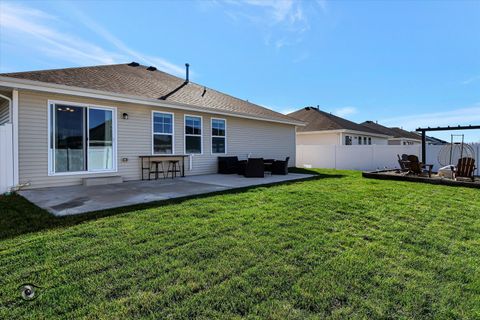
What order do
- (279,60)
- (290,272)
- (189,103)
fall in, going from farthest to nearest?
(279,60)
(189,103)
(290,272)

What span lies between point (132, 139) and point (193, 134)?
8.22ft

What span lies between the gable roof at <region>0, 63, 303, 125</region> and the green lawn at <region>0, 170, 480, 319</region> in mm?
4393

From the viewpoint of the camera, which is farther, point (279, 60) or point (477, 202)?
point (279, 60)

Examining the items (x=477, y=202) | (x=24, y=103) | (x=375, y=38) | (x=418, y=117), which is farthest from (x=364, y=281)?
(x=418, y=117)

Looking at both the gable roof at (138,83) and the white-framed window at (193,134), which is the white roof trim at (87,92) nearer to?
the gable roof at (138,83)

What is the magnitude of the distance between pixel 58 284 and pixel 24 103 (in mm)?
6564

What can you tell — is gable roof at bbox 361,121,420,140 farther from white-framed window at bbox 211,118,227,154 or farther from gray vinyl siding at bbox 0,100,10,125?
gray vinyl siding at bbox 0,100,10,125

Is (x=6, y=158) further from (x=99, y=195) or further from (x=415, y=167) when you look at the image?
(x=415, y=167)

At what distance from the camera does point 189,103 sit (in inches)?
399

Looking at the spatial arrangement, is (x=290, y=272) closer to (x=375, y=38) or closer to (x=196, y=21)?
A: (x=196, y=21)

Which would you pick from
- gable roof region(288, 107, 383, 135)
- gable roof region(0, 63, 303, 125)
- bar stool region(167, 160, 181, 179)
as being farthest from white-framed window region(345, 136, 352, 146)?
bar stool region(167, 160, 181, 179)

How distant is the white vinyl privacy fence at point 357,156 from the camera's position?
45.4 ft

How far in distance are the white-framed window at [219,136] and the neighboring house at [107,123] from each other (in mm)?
44

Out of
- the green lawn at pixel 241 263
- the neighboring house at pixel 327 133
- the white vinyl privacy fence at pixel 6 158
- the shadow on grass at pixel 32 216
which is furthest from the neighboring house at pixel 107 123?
the neighboring house at pixel 327 133
